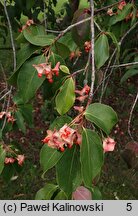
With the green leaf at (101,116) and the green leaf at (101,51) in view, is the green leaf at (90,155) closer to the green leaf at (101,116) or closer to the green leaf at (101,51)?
the green leaf at (101,116)

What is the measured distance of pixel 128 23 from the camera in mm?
1537

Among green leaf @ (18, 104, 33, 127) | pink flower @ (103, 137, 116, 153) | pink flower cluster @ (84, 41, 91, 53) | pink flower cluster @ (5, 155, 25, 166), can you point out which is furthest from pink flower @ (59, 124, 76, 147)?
green leaf @ (18, 104, 33, 127)

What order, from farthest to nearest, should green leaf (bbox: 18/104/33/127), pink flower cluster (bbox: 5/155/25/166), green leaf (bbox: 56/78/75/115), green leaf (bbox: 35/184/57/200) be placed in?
green leaf (bbox: 18/104/33/127), pink flower cluster (bbox: 5/155/25/166), green leaf (bbox: 35/184/57/200), green leaf (bbox: 56/78/75/115)

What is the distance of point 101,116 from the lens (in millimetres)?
846

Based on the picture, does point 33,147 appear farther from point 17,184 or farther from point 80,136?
point 80,136

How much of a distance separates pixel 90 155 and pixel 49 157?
12 centimetres

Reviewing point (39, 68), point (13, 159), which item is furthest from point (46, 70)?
point (13, 159)

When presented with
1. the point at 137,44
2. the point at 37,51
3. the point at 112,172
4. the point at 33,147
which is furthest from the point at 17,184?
the point at 37,51

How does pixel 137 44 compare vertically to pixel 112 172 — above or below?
above

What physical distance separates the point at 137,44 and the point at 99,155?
2.25 meters

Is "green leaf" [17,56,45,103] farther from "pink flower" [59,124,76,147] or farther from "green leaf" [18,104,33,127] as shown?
"green leaf" [18,104,33,127]

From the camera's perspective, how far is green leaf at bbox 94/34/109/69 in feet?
3.77

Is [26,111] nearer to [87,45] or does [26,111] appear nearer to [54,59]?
[87,45]

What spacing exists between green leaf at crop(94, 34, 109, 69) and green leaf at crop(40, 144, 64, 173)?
35cm
